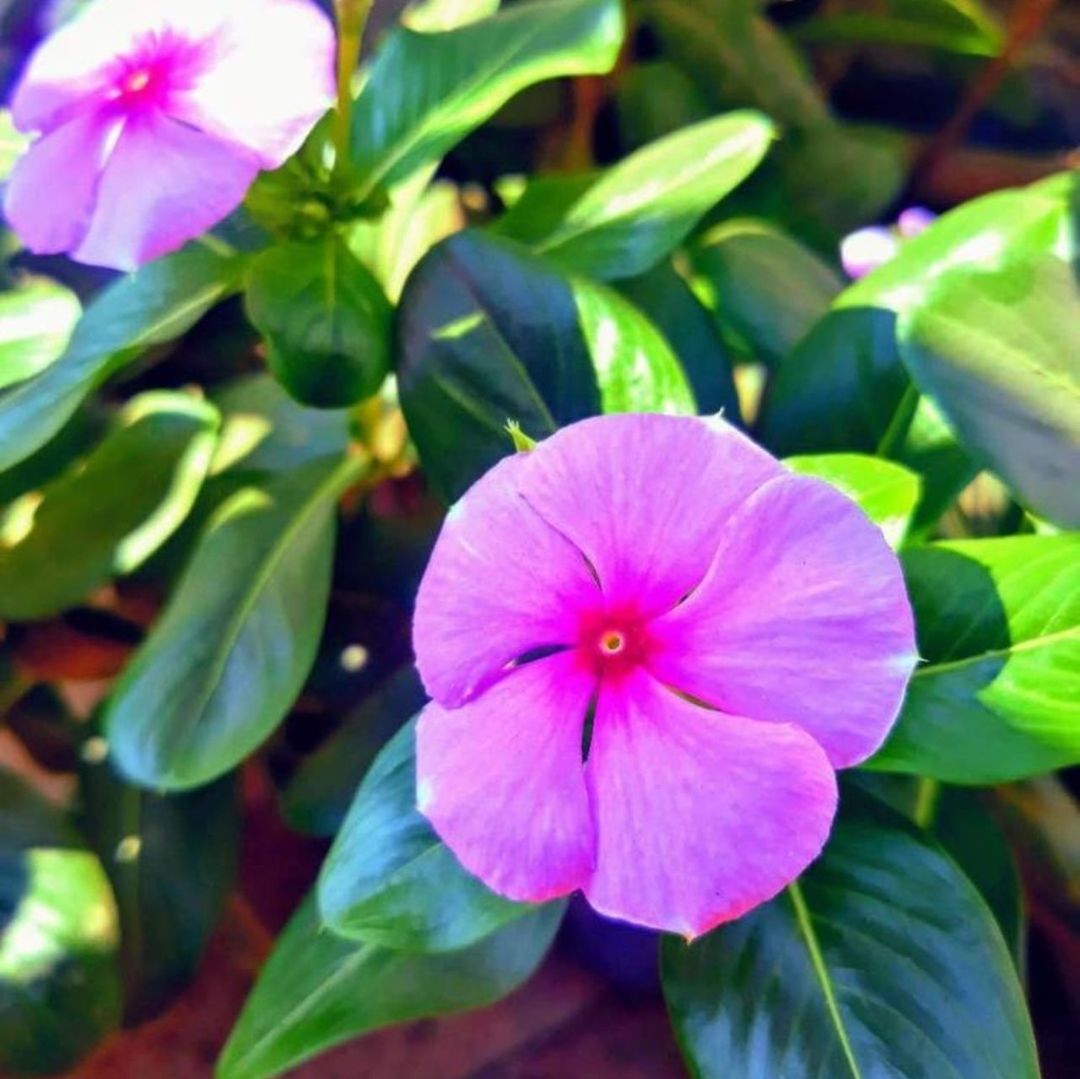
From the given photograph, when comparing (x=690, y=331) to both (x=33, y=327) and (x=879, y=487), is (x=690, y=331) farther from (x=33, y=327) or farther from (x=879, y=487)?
(x=33, y=327)

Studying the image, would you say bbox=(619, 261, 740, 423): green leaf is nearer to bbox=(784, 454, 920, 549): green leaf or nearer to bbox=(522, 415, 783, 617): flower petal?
bbox=(784, 454, 920, 549): green leaf

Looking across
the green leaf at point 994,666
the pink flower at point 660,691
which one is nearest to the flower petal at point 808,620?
the pink flower at point 660,691

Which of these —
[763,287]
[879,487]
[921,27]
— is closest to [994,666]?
[879,487]

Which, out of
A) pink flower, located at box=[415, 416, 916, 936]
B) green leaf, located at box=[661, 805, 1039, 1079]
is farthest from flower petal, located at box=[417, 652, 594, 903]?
green leaf, located at box=[661, 805, 1039, 1079]

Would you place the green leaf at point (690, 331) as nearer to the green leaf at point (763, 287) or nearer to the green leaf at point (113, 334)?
the green leaf at point (763, 287)

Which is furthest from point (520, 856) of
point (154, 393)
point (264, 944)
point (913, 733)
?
point (264, 944)
